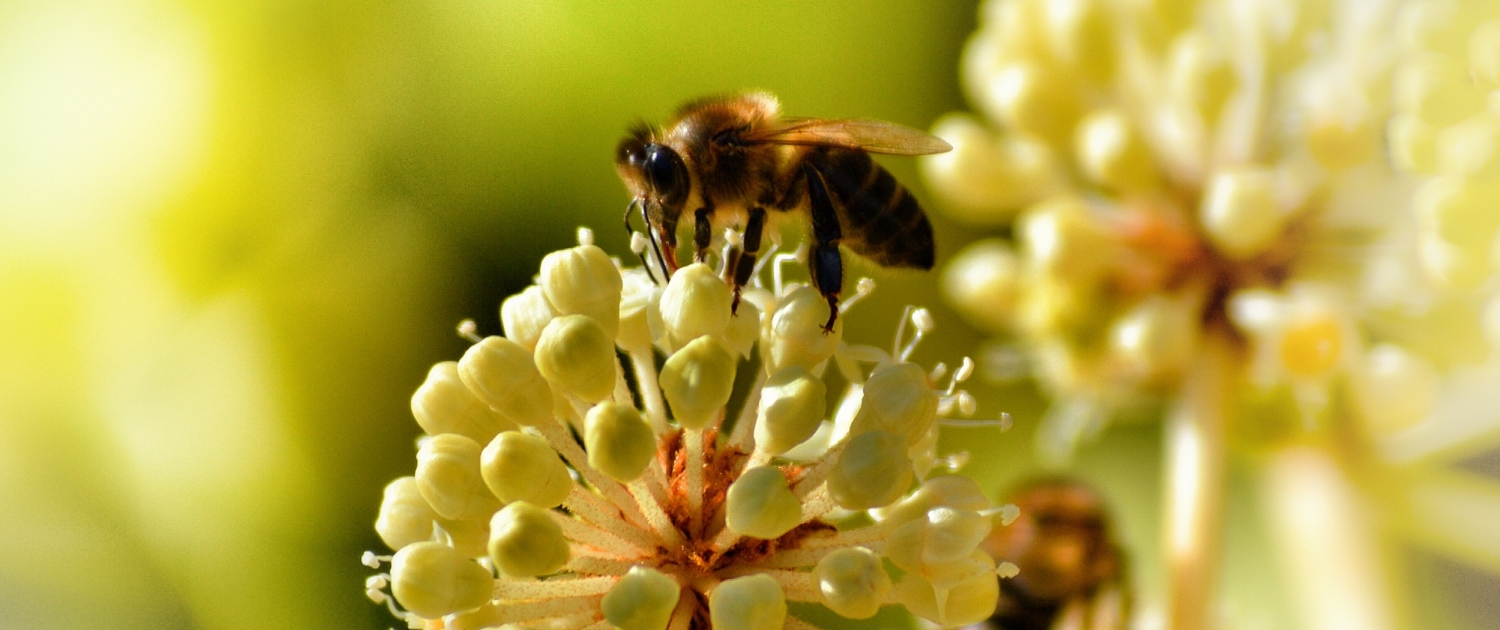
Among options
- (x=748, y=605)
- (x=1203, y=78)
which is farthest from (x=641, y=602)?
(x=1203, y=78)

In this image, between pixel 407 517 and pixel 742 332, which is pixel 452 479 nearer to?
pixel 407 517

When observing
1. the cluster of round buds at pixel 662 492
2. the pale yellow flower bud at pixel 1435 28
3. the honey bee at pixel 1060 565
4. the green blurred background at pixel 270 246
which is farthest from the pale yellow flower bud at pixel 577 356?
the pale yellow flower bud at pixel 1435 28

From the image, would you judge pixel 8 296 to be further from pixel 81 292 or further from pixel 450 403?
pixel 450 403

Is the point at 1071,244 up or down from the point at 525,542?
up

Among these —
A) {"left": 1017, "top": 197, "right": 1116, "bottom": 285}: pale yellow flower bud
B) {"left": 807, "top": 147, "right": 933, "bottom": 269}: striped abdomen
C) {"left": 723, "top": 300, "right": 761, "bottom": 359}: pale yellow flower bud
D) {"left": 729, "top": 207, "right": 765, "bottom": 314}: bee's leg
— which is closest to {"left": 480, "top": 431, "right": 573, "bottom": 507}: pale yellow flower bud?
{"left": 723, "top": 300, "right": 761, "bottom": 359}: pale yellow flower bud

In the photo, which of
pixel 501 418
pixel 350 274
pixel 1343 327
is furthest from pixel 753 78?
pixel 501 418

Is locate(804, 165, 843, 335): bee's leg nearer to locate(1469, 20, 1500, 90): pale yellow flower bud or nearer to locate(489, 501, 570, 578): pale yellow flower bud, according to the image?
locate(489, 501, 570, 578): pale yellow flower bud

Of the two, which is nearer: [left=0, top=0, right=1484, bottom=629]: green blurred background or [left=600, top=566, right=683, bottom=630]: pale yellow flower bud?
[left=600, top=566, right=683, bottom=630]: pale yellow flower bud
